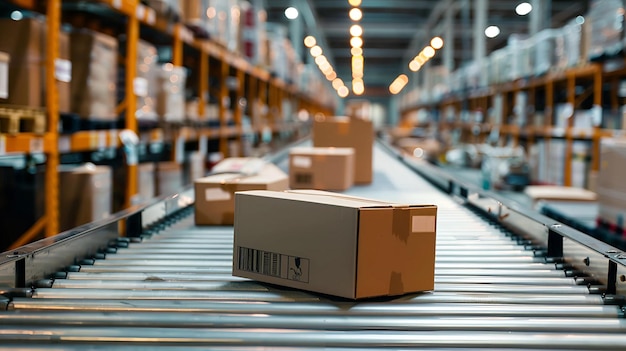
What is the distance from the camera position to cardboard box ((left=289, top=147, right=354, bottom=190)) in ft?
12.6

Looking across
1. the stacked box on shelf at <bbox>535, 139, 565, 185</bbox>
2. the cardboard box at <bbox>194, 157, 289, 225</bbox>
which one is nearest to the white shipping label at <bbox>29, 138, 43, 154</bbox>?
the cardboard box at <bbox>194, 157, 289, 225</bbox>

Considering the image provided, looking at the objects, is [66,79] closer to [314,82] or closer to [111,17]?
[111,17]

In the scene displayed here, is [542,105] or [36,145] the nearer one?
[36,145]

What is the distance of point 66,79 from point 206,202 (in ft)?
4.01

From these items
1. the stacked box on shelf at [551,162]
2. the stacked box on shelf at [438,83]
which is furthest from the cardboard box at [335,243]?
the stacked box on shelf at [438,83]

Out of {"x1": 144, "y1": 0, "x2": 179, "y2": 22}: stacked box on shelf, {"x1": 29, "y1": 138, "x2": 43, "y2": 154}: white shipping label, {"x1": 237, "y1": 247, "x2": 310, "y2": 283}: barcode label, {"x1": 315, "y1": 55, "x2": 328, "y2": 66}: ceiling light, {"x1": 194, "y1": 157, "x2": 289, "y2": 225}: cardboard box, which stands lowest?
{"x1": 237, "y1": 247, "x2": 310, "y2": 283}: barcode label

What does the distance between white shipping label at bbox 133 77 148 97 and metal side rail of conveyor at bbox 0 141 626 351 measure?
7.41 feet

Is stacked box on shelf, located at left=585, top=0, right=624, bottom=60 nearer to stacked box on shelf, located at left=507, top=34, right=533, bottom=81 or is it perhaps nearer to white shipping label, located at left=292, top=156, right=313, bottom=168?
stacked box on shelf, located at left=507, top=34, right=533, bottom=81

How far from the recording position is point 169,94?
5297 mm

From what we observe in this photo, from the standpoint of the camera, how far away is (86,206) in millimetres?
3838

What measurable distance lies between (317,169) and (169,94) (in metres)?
1.95

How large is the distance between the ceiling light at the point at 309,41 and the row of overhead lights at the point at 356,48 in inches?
53.8

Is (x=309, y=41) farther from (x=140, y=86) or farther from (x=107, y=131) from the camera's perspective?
(x=107, y=131)

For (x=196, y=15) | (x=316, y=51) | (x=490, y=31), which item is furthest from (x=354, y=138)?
(x=316, y=51)
